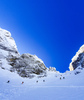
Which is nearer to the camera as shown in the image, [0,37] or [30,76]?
[30,76]

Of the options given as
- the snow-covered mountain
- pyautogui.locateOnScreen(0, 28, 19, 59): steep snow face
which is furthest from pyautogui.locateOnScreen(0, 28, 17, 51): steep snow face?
the snow-covered mountain

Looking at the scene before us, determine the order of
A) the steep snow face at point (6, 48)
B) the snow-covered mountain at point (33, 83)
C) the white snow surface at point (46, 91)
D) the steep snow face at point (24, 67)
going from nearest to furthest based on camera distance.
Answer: the white snow surface at point (46, 91) → the snow-covered mountain at point (33, 83) → the steep snow face at point (24, 67) → the steep snow face at point (6, 48)

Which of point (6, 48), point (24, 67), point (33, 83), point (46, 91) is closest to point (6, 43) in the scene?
point (6, 48)

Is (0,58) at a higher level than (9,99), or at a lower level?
higher

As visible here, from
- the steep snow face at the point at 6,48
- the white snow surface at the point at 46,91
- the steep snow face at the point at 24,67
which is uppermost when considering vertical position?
the steep snow face at the point at 6,48

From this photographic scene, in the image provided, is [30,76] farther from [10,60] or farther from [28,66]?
[10,60]

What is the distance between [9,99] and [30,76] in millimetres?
35908

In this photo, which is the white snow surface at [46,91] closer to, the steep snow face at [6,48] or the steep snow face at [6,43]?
the steep snow face at [6,48]

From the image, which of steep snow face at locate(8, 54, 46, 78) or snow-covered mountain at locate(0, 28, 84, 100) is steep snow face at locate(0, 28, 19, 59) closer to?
snow-covered mountain at locate(0, 28, 84, 100)

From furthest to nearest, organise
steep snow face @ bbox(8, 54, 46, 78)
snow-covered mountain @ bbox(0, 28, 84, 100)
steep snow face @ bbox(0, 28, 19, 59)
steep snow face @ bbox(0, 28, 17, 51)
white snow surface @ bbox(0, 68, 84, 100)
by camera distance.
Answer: steep snow face @ bbox(0, 28, 17, 51)
steep snow face @ bbox(0, 28, 19, 59)
steep snow face @ bbox(8, 54, 46, 78)
snow-covered mountain @ bbox(0, 28, 84, 100)
white snow surface @ bbox(0, 68, 84, 100)

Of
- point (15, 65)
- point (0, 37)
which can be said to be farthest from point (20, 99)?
point (0, 37)

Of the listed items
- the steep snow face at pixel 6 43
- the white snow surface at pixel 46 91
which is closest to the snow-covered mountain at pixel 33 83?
the white snow surface at pixel 46 91

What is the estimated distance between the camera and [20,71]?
4703 cm

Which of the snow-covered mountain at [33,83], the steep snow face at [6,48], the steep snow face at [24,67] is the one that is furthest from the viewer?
the steep snow face at [6,48]
